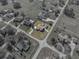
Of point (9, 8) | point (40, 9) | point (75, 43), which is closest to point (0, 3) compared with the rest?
point (9, 8)

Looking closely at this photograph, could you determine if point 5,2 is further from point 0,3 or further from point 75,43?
point 75,43

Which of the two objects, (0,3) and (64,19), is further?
(0,3)

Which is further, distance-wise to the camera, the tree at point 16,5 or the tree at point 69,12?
the tree at point 16,5

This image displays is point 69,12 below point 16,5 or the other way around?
the other way around

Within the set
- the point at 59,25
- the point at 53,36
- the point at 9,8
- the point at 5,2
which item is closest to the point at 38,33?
the point at 53,36

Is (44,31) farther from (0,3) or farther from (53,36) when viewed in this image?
(0,3)

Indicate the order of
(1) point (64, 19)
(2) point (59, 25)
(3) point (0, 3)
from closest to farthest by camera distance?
(2) point (59, 25), (1) point (64, 19), (3) point (0, 3)

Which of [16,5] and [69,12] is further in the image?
[16,5]

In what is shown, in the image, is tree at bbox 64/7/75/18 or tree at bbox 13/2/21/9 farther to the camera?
tree at bbox 13/2/21/9

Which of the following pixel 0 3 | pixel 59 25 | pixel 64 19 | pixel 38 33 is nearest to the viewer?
pixel 38 33
